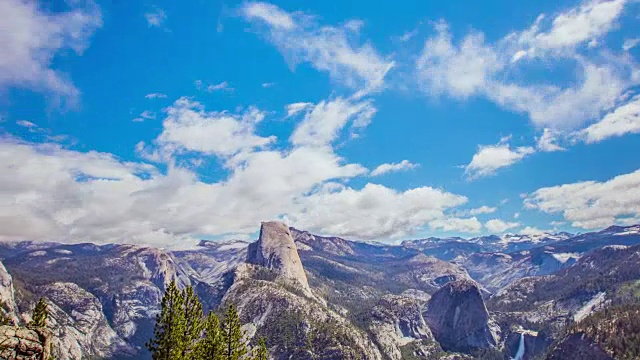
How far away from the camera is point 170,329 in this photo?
55781 mm

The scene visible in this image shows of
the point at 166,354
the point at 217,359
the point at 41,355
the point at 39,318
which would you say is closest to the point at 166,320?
the point at 166,354

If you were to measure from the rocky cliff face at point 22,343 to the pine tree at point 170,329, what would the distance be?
1778 cm

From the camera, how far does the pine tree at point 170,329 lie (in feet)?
181

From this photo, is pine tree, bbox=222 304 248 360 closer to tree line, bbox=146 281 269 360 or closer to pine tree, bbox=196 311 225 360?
tree line, bbox=146 281 269 360

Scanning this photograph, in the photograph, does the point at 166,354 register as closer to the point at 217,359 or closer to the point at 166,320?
the point at 166,320

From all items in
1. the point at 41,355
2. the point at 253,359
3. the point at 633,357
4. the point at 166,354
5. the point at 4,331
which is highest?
the point at 4,331

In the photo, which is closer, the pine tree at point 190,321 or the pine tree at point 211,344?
the pine tree at point 190,321

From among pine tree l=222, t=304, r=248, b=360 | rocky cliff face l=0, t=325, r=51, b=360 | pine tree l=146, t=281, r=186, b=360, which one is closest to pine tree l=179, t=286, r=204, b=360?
pine tree l=146, t=281, r=186, b=360

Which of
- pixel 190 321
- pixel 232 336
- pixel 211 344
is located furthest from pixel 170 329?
pixel 232 336

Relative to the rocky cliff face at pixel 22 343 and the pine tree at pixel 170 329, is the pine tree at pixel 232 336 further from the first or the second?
the rocky cliff face at pixel 22 343

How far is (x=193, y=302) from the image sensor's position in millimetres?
60188

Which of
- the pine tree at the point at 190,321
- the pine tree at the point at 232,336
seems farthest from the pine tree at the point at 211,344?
the pine tree at the point at 232,336

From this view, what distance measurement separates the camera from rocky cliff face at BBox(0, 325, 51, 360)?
34.9 metres

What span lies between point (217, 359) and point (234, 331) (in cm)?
816
